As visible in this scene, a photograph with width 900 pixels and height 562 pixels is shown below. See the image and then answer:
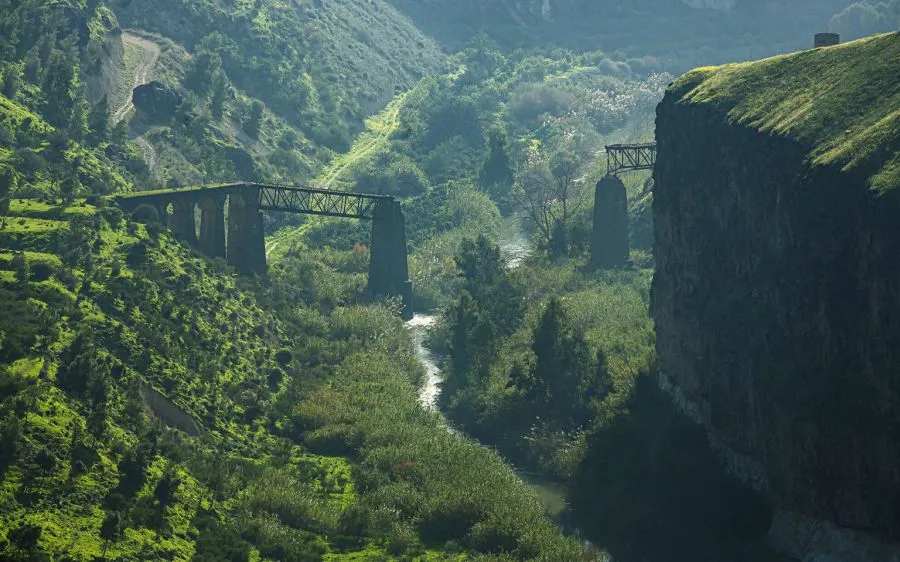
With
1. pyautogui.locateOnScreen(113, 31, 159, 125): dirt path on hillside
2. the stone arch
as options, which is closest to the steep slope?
pyautogui.locateOnScreen(113, 31, 159, 125): dirt path on hillside

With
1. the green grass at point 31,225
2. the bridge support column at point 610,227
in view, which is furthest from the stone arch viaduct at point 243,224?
the bridge support column at point 610,227

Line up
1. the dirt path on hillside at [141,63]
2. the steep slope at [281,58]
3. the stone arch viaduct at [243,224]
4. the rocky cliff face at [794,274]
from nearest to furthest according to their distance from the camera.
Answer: the rocky cliff face at [794,274] → the stone arch viaduct at [243,224] → the dirt path on hillside at [141,63] → the steep slope at [281,58]

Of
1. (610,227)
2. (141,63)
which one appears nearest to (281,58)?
(141,63)

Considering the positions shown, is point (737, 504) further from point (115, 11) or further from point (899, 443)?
point (115, 11)

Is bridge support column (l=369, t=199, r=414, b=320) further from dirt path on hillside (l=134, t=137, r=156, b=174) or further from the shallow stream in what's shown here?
dirt path on hillside (l=134, t=137, r=156, b=174)

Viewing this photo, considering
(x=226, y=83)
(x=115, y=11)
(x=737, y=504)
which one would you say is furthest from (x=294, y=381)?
(x=115, y=11)

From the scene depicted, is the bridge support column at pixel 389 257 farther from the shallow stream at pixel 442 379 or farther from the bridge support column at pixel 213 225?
the bridge support column at pixel 213 225
